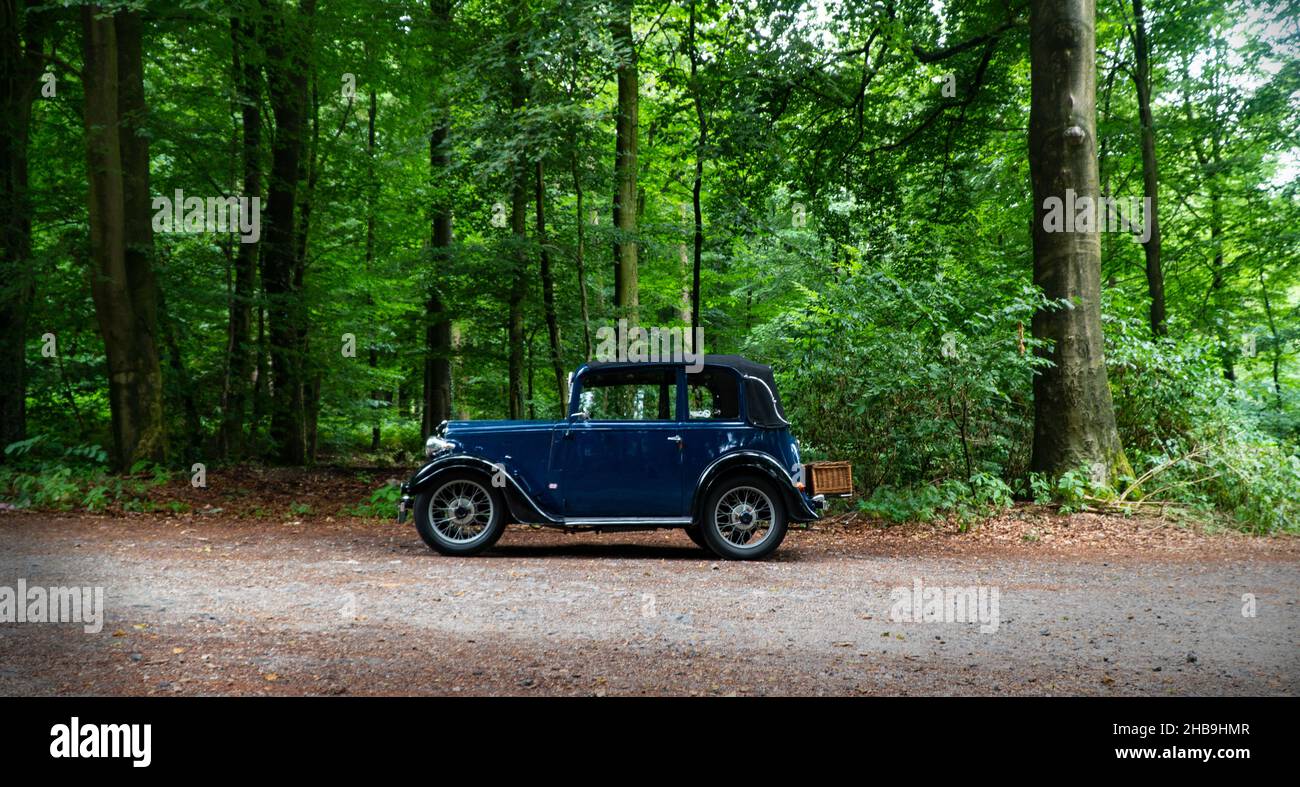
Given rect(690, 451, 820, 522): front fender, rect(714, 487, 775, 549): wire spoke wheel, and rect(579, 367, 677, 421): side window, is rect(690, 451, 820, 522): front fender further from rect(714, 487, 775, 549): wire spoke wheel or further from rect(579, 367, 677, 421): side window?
rect(579, 367, 677, 421): side window

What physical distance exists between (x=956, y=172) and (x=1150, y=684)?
13.3 meters

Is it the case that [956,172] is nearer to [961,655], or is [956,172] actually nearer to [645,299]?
[645,299]

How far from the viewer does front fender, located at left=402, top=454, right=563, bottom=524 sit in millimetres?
8367

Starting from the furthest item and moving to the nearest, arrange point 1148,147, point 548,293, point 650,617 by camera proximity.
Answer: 1. point 548,293
2. point 1148,147
3. point 650,617

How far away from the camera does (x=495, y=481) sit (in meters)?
8.38

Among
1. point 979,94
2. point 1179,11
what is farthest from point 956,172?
point 1179,11

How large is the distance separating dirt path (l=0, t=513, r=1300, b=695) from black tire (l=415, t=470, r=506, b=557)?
27 cm

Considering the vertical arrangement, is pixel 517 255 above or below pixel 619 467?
above

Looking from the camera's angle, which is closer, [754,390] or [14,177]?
[754,390]

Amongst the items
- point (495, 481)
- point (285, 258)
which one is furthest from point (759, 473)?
point (285, 258)

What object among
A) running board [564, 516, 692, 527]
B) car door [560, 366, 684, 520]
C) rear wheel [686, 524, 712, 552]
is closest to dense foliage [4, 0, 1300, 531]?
rear wheel [686, 524, 712, 552]

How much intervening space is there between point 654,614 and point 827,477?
11.4ft

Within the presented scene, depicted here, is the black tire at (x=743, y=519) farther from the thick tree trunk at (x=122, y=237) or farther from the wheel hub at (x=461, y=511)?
the thick tree trunk at (x=122, y=237)

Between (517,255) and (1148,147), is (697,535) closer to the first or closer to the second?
(517,255)
